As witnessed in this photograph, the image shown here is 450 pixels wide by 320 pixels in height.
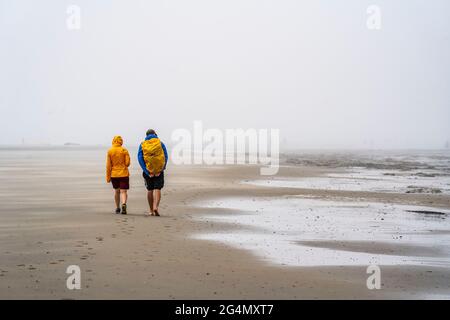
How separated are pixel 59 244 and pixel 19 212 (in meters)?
5.00

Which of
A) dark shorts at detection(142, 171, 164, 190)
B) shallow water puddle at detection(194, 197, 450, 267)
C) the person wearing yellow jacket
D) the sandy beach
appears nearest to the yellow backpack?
dark shorts at detection(142, 171, 164, 190)

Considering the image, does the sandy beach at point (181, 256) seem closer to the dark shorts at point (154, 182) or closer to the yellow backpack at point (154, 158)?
the dark shorts at point (154, 182)

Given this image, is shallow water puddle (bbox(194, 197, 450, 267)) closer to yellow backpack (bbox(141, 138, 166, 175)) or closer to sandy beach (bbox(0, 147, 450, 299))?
sandy beach (bbox(0, 147, 450, 299))

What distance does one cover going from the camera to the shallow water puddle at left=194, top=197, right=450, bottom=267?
10.2 m

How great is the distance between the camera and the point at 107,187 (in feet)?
78.2

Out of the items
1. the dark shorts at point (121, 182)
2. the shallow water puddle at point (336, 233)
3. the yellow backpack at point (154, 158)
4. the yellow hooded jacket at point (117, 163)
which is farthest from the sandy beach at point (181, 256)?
the yellow backpack at point (154, 158)

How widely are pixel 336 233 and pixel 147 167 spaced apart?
4779 millimetres

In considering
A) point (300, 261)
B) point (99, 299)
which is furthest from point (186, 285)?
point (300, 261)

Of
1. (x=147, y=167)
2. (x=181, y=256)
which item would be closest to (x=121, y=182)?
(x=147, y=167)

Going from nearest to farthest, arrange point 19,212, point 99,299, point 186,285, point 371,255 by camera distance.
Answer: point 99,299, point 186,285, point 371,255, point 19,212

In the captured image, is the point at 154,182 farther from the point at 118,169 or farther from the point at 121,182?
the point at 118,169

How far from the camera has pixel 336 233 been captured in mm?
12969
